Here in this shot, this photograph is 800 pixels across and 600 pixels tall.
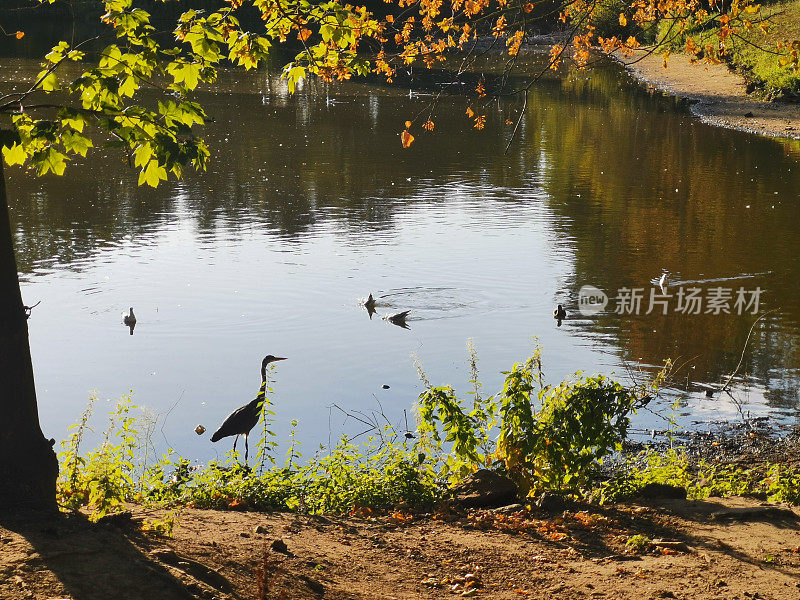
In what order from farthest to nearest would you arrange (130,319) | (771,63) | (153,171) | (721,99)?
(721,99), (771,63), (130,319), (153,171)

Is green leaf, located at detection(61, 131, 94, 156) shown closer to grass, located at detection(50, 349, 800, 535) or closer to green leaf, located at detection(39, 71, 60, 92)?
green leaf, located at detection(39, 71, 60, 92)

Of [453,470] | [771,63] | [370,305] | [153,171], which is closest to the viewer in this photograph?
[153,171]

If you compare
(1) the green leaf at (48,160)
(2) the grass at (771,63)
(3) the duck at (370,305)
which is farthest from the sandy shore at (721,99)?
(1) the green leaf at (48,160)

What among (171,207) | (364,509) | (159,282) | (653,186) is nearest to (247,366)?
(159,282)

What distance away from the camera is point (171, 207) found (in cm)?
2150

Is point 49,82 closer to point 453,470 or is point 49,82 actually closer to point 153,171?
point 153,171

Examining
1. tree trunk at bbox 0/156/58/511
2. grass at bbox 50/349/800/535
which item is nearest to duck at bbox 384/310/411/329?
grass at bbox 50/349/800/535

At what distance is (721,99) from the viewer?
42.1 m

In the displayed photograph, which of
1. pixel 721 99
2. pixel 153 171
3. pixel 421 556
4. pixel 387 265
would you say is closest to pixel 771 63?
pixel 721 99

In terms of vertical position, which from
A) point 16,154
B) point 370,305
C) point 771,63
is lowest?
point 370,305

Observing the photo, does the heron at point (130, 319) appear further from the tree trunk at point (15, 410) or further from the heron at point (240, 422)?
the tree trunk at point (15, 410)

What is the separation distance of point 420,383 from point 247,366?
90.3 inches

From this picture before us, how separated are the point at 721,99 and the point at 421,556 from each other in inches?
1569

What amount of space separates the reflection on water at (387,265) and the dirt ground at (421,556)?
11.9 feet
